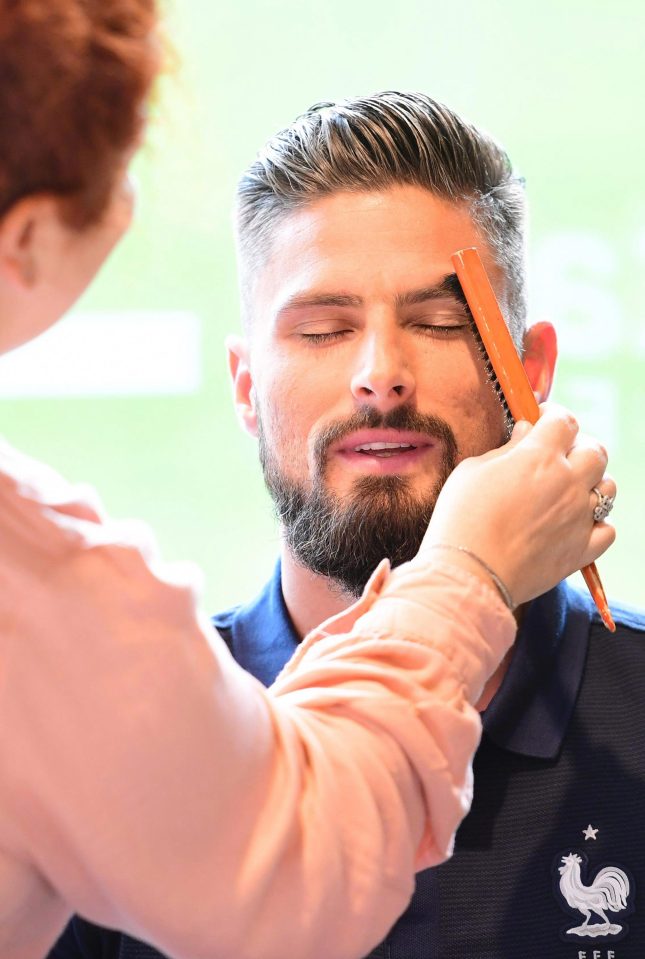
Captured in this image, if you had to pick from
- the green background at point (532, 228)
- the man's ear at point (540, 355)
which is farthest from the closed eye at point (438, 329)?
the green background at point (532, 228)

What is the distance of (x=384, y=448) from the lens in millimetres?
1376

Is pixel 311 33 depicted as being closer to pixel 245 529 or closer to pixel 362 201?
pixel 245 529

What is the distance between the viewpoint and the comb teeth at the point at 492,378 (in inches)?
48.2

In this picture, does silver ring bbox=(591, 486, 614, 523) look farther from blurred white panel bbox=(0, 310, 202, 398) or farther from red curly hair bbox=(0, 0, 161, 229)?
blurred white panel bbox=(0, 310, 202, 398)

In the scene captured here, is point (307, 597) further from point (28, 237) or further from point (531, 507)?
point (28, 237)

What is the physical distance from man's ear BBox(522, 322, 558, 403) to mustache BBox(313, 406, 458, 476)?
9.5 inches

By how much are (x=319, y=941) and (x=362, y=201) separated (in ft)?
2.94

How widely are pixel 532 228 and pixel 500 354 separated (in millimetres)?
1428

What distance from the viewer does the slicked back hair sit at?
145 cm

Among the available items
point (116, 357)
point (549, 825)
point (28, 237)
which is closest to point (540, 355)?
point (549, 825)

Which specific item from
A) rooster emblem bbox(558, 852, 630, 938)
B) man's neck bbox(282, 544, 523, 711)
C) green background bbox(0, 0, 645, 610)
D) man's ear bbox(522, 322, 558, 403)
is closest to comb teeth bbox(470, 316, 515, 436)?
man's ear bbox(522, 322, 558, 403)

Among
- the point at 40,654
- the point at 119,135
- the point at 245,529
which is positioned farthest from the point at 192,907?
the point at 245,529

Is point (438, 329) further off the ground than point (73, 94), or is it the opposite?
point (73, 94)

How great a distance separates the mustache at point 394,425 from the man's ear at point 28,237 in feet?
2.16
